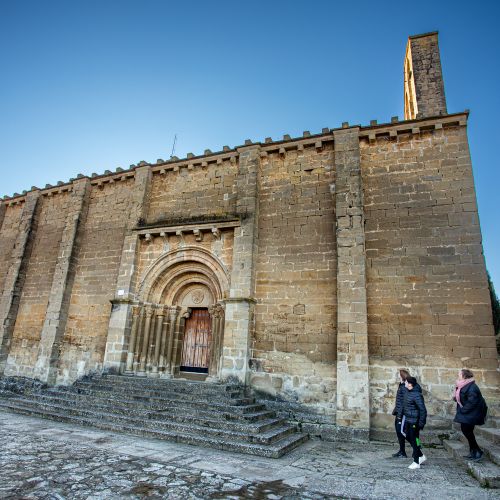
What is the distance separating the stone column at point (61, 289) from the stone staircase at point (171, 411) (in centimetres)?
134

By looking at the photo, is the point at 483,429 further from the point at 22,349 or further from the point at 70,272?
the point at 22,349

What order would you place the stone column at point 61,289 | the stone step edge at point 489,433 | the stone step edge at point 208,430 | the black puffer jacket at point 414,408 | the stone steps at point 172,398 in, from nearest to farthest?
the black puffer jacket at point 414,408 < the stone step edge at point 489,433 < the stone step edge at point 208,430 < the stone steps at point 172,398 < the stone column at point 61,289

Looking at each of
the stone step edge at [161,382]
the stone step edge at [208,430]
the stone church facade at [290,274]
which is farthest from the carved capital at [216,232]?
the stone step edge at [208,430]

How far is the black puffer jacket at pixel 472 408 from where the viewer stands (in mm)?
5234

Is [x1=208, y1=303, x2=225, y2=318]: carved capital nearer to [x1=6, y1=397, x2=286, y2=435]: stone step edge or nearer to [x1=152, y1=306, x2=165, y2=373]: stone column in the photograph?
[x1=152, y1=306, x2=165, y2=373]: stone column

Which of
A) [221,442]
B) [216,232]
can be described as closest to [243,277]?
[216,232]

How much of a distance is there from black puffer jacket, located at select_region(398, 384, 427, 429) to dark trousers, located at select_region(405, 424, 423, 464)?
0.24ft

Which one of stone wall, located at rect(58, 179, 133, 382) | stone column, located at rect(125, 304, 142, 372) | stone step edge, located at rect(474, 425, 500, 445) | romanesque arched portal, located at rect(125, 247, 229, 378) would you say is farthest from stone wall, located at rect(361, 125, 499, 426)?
stone wall, located at rect(58, 179, 133, 382)

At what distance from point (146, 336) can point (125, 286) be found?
157cm

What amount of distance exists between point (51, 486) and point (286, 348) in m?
5.57

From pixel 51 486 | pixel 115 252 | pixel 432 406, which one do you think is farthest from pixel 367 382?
pixel 115 252

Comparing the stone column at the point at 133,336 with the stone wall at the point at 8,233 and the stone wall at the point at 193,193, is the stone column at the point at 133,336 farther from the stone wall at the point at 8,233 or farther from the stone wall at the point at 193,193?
the stone wall at the point at 8,233

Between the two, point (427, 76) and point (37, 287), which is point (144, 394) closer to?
point (37, 287)

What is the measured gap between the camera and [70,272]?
465 inches
